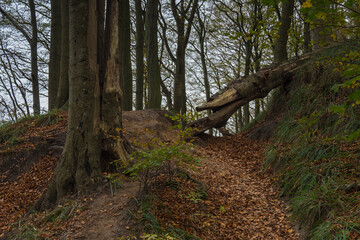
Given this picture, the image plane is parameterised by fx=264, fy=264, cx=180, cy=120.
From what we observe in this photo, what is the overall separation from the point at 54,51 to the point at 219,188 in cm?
732

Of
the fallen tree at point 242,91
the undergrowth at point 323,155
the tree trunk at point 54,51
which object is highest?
the tree trunk at point 54,51

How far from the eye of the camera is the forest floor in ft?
11.4

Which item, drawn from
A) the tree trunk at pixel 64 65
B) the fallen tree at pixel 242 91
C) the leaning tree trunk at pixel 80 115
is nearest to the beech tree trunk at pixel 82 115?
the leaning tree trunk at pixel 80 115

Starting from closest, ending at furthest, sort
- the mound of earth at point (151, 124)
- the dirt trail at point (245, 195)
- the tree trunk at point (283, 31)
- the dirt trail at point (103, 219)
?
the dirt trail at point (103, 219)
the dirt trail at point (245, 195)
the mound of earth at point (151, 124)
the tree trunk at point (283, 31)

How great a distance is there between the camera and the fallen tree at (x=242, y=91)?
7879mm

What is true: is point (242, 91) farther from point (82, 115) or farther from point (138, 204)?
point (138, 204)

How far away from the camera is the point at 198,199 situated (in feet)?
13.3

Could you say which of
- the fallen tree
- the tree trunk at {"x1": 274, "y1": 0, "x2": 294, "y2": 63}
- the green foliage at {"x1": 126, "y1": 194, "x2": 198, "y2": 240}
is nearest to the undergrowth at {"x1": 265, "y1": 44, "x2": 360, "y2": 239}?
the fallen tree

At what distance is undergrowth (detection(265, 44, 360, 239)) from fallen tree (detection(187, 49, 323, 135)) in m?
0.92

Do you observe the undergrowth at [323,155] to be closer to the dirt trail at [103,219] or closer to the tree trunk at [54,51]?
the dirt trail at [103,219]

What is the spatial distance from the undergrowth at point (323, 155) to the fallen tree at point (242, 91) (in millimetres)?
924

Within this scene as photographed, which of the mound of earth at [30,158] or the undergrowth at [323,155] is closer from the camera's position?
the undergrowth at [323,155]

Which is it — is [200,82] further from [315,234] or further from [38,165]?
[315,234]

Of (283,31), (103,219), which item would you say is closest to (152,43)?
(283,31)
